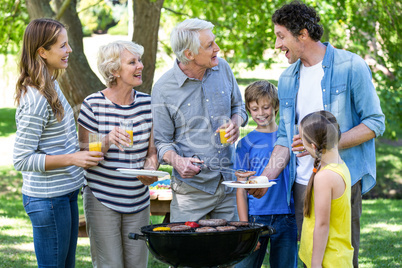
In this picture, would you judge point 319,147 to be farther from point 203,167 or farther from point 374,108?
point 203,167

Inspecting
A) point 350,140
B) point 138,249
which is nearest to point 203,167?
point 138,249

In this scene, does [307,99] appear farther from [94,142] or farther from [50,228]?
[50,228]

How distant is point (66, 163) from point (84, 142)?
47 cm

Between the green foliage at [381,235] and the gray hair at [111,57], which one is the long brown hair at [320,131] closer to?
the gray hair at [111,57]

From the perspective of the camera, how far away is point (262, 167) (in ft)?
12.6

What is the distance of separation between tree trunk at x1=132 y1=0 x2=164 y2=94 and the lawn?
8.03ft

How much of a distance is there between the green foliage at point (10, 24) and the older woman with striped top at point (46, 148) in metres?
6.43

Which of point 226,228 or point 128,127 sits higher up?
point 128,127

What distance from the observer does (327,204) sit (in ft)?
9.80

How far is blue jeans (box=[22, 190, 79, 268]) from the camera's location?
3.07 metres

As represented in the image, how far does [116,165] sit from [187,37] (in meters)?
1.02

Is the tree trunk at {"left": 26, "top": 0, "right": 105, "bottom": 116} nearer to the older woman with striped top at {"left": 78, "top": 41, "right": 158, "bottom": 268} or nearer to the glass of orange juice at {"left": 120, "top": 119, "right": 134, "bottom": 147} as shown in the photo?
the older woman with striped top at {"left": 78, "top": 41, "right": 158, "bottom": 268}

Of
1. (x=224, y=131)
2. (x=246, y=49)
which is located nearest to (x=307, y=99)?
(x=224, y=131)

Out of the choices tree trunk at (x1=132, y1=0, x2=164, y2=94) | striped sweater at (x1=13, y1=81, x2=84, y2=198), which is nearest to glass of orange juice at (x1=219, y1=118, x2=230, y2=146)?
striped sweater at (x1=13, y1=81, x2=84, y2=198)
